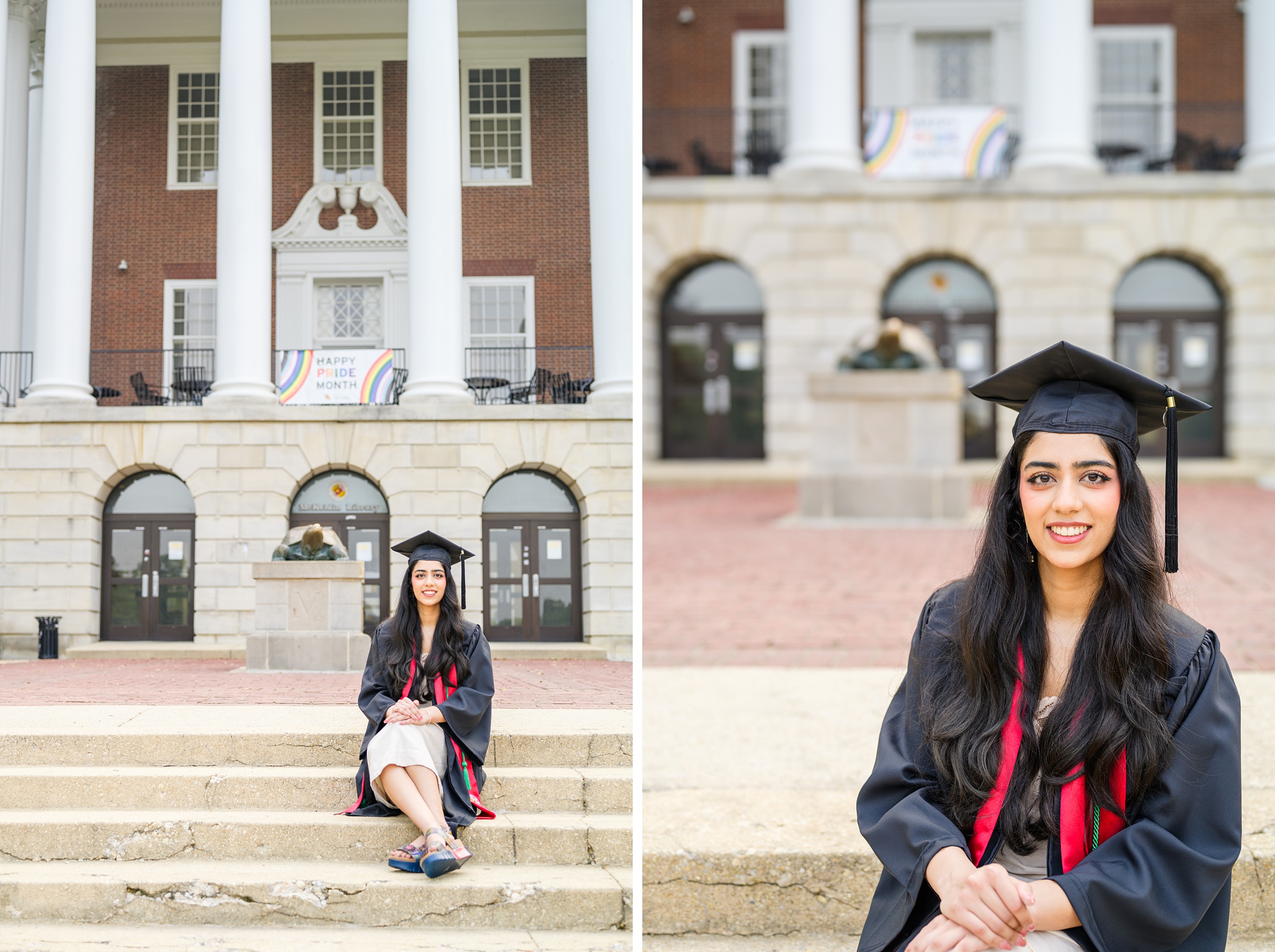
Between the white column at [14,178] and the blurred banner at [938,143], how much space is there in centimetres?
1924

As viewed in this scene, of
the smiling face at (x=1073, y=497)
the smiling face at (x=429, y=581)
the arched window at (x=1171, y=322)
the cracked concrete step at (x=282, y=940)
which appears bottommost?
the cracked concrete step at (x=282, y=940)

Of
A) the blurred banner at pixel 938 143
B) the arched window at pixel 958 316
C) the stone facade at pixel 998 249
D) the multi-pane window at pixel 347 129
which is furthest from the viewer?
the arched window at pixel 958 316

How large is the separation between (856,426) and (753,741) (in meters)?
9.29

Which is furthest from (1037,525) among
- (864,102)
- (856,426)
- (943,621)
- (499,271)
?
(864,102)

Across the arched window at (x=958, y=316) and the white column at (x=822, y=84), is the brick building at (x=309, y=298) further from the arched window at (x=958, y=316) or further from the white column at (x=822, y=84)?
the arched window at (x=958, y=316)

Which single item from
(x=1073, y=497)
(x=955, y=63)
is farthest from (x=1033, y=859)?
(x=955, y=63)

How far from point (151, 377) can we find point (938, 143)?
65.4 feet

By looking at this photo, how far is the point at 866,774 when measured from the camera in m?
4.77

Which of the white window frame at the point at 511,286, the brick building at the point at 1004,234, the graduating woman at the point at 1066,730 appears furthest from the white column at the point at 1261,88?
the graduating woman at the point at 1066,730

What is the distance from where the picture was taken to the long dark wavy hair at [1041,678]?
2709 mm

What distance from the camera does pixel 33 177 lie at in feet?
12.8

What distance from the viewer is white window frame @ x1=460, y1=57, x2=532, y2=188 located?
3.93m

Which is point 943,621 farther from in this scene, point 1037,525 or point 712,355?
point 712,355

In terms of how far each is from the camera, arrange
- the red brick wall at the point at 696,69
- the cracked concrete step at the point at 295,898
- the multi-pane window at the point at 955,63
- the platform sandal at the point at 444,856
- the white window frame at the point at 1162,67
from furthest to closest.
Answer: the multi-pane window at the point at 955,63, the red brick wall at the point at 696,69, the white window frame at the point at 1162,67, the platform sandal at the point at 444,856, the cracked concrete step at the point at 295,898
